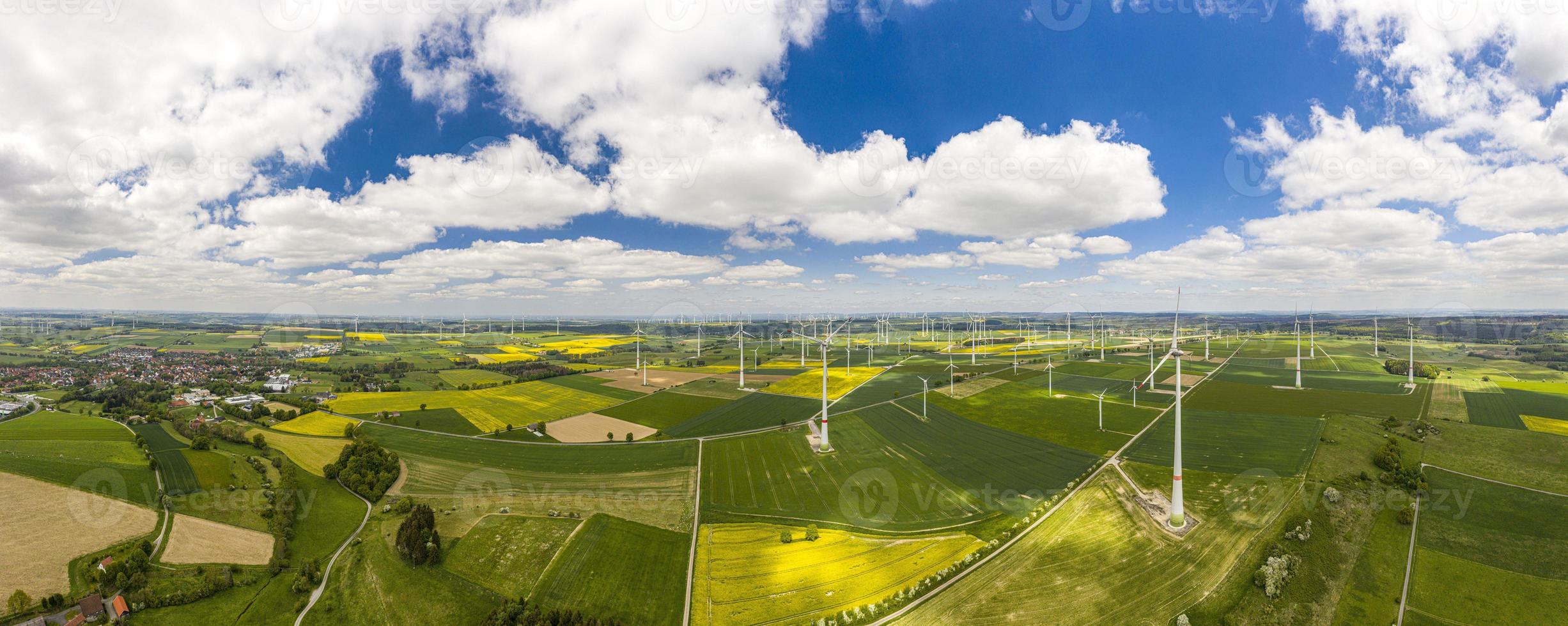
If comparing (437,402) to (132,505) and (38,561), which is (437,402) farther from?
(38,561)

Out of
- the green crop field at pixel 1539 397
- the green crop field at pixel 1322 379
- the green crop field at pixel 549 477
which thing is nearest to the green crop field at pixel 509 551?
the green crop field at pixel 549 477

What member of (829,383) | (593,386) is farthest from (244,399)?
(829,383)

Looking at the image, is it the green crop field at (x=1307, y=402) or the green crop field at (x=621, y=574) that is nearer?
the green crop field at (x=621, y=574)

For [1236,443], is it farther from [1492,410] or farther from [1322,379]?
[1322,379]

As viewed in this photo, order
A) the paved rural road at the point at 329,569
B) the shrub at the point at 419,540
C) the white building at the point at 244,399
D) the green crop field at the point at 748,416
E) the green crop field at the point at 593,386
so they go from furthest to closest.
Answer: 1. the green crop field at the point at 593,386
2. the white building at the point at 244,399
3. the green crop field at the point at 748,416
4. the shrub at the point at 419,540
5. the paved rural road at the point at 329,569

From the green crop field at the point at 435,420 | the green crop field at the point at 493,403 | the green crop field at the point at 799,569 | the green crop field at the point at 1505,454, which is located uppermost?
the green crop field at the point at 1505,454

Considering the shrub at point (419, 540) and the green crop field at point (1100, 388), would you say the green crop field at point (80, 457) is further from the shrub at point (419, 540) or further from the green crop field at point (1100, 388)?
the green crop field at point (1100, 388)

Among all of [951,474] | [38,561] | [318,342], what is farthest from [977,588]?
[318,342]
